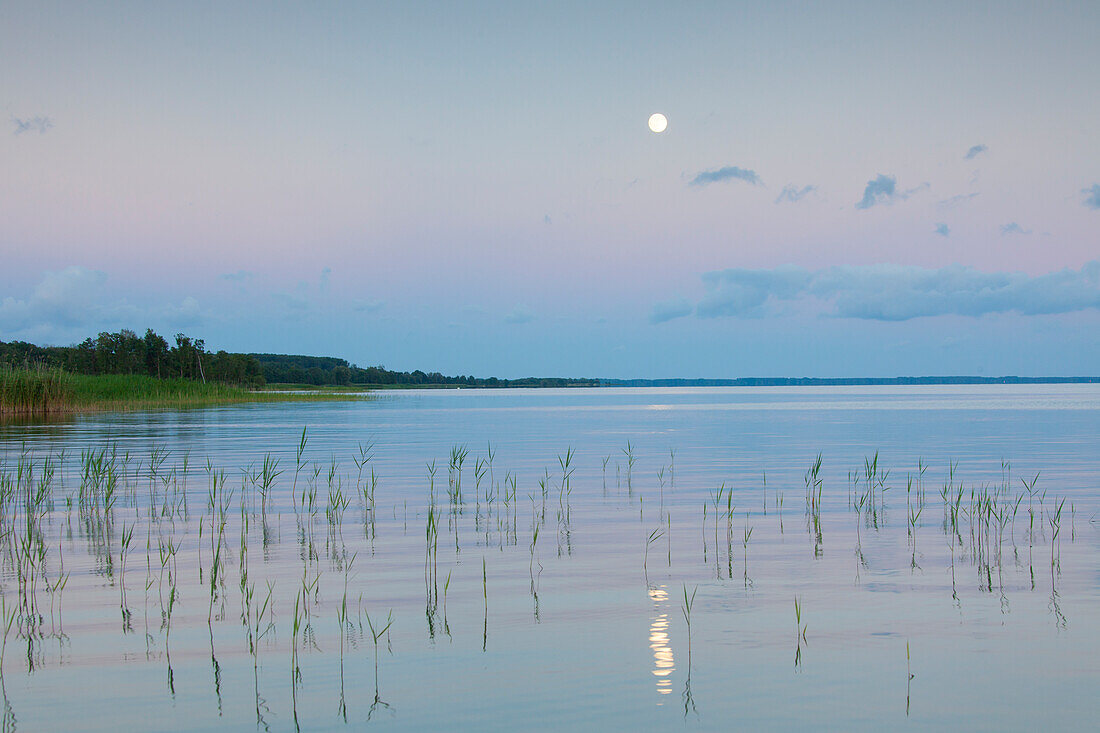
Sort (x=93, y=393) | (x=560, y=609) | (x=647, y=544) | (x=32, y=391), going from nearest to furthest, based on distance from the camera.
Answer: (x=560, y=609) < (x=647, y=544) < (x=32, y=391) < (x=93, y=393)

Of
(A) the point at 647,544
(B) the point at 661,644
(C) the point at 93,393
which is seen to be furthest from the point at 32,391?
(B) the point at 661,644

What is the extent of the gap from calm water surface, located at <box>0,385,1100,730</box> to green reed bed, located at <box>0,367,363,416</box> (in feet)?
126

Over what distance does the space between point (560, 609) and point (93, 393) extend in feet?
220

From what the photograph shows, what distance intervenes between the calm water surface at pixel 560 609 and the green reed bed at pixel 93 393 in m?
38.4

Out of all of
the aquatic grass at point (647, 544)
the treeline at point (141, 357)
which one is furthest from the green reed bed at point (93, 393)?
the aquatic grass at point (647, 544)

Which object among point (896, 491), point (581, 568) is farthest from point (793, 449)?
point (581, 568)

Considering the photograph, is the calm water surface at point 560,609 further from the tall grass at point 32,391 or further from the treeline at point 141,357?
the treeline at point 141,357

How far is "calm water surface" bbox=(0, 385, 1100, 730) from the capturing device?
7238mm

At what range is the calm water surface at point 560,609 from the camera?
724 cm

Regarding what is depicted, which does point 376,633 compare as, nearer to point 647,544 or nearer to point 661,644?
point 661,644

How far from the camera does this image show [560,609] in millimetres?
10141

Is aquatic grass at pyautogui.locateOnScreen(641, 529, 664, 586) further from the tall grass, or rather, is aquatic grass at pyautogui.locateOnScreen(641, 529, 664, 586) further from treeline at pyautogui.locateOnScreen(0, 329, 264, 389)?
treeline at pyautogui.locateOnScreen(0, 329, 264, 389)

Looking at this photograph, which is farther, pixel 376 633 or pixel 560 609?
pixel 560 609

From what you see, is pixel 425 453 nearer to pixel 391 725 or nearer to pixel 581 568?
pixel 581 568
